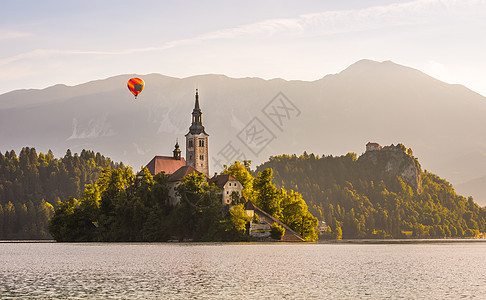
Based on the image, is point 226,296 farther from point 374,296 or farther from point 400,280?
point 400,280

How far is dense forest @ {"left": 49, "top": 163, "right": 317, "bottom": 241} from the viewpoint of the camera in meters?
161

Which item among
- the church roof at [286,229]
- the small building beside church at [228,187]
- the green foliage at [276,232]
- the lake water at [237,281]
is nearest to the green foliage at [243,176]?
the small building beside church at [228,187]

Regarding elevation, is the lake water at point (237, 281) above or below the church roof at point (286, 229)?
below

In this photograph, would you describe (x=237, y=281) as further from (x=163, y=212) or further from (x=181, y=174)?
(x=181, y=174)

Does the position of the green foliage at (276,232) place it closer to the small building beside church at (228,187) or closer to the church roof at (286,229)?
the church roof at (286,229)

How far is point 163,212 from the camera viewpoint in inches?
6654

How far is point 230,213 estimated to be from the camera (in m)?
160

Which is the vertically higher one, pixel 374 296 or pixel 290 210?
pixel 290 210

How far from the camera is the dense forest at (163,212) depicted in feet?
529

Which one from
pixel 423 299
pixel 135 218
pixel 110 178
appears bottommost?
pixel 423 299

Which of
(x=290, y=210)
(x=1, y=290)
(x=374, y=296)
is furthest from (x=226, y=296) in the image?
(x=290, y=210)

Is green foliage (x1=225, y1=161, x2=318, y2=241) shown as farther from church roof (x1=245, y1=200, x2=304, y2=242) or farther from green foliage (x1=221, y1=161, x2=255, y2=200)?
church roof (x1=245, y1=200, x2=304, y2=242)

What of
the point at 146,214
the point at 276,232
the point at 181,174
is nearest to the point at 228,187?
the point at 181,174

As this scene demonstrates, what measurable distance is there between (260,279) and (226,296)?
12402 millimetres
